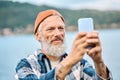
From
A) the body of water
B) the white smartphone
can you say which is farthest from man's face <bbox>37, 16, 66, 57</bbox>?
the body of water

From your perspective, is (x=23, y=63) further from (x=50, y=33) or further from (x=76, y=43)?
(x=76, y=43)

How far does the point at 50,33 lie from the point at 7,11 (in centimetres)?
806

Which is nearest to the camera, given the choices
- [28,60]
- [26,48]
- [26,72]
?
[26,72]

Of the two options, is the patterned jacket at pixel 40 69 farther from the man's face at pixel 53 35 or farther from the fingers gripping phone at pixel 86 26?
the fingers gripping phone at pixel 86 26

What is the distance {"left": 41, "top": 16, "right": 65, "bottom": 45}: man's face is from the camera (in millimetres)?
2053

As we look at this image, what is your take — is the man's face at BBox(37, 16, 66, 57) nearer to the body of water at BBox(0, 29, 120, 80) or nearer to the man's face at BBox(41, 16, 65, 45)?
the man's face at BBox(41, 16, 65, 45)

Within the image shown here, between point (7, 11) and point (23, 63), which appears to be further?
point (7, 11)

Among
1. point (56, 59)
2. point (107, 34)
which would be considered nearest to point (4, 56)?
point (107, 34)

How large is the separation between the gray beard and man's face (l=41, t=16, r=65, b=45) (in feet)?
0.06

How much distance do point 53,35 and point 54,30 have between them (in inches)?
0.9

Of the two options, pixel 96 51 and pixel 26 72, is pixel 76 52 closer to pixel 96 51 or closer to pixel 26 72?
pixel 96 51

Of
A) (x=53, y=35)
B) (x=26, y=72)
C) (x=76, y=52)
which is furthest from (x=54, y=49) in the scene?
(x=76, y=52)

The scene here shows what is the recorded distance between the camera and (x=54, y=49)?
2084mm

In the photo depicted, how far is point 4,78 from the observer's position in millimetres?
7410
